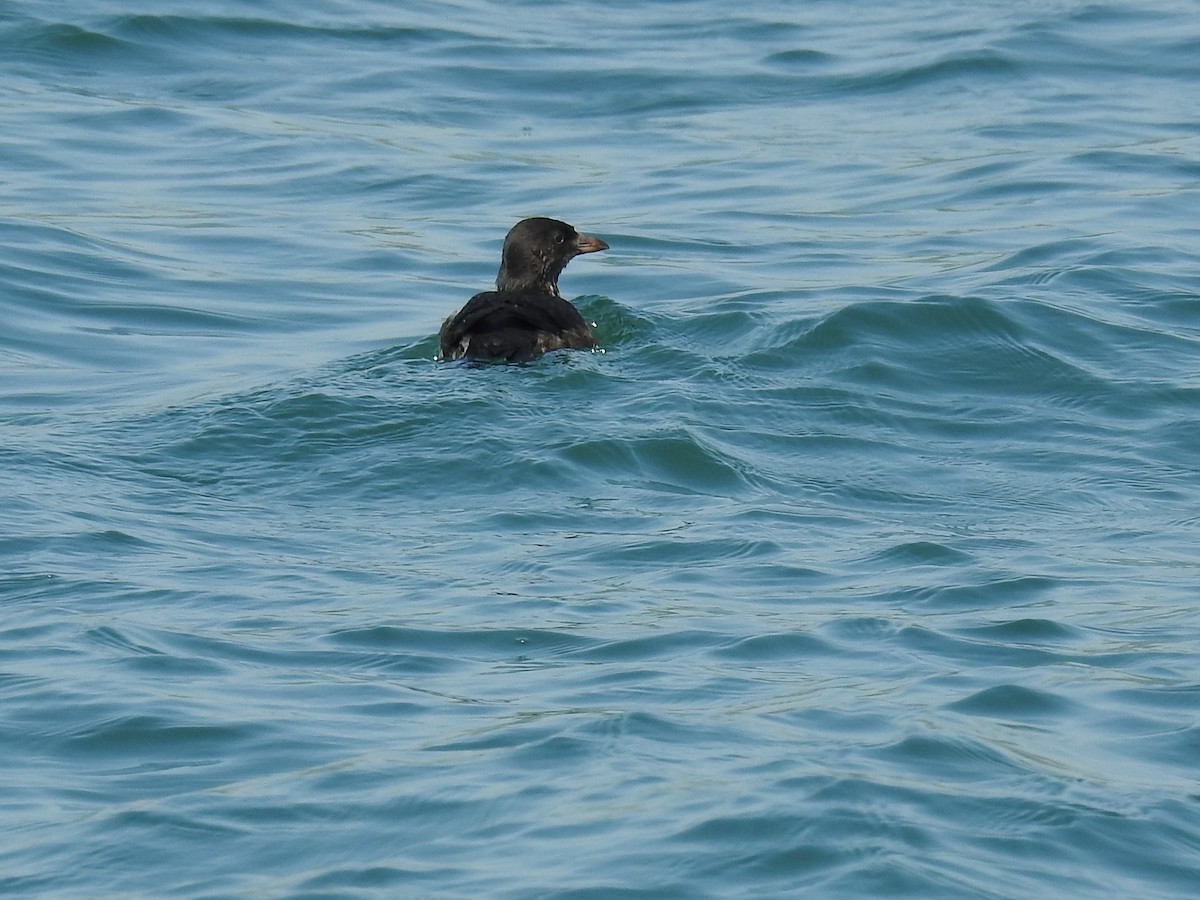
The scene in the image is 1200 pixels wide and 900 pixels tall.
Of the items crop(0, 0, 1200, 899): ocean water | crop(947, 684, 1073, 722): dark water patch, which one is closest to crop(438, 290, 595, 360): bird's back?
crop(0, 0, 1200, 899): ocean water

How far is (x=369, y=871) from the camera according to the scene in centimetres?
486

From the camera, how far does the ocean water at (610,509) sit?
16.9 feet

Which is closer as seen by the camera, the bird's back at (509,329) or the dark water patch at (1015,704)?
the dark water patch at (1015,704)

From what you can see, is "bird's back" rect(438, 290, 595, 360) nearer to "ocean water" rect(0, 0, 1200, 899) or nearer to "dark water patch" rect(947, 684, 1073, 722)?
"ocean water" rect(0, 0, 1200, 899)

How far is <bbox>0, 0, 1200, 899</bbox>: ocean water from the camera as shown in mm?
5152

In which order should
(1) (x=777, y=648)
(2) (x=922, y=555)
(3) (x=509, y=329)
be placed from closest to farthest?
(1) (x=777, y=648), (2) (x=922, y=555), (3) (x=509, y=329)

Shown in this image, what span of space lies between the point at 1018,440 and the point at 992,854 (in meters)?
4.62

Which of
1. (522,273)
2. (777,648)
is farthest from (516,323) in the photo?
(777,648)

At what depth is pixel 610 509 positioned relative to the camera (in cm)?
815

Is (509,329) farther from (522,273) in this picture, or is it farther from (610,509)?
(610,509)

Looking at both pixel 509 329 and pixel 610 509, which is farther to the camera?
pixel 509 329

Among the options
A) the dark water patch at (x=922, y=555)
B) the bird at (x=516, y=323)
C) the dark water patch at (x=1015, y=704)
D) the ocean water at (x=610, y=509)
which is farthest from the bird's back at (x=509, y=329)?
the dark water patch at (x=1015, y=704)

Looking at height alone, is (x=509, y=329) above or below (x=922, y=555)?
above

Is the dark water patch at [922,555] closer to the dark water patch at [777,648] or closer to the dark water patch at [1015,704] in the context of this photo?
the dark water patch at [777,648]
